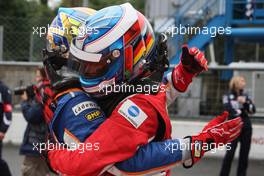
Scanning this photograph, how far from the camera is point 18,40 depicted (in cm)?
1020

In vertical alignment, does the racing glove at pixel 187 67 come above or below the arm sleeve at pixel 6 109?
above

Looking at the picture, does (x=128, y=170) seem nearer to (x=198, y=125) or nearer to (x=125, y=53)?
(x=125, y=53)

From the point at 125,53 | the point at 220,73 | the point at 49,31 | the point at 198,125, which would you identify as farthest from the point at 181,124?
the point at 125,53

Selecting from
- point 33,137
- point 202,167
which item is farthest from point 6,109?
point 202,167

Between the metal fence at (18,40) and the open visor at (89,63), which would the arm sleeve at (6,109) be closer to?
the metal fence at (18,40)

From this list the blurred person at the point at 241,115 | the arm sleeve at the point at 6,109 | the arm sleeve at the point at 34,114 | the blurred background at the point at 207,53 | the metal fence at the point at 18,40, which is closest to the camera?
the arm sleeve at the point at 34,114

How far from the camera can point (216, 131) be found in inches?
75.2

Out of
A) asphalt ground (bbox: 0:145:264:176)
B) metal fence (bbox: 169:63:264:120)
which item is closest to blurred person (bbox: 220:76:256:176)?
asphalt ground (bbox: 0:145:264:176)

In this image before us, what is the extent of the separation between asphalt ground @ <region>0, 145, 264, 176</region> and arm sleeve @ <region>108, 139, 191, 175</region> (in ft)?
16.9

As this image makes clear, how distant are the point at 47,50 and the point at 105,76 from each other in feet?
1.87

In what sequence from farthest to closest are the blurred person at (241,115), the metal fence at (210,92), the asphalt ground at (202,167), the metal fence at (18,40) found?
the metal fence at (18,40) → the metal fence at (210,92) → the asphalt ground at (202,167) → the blurred person at (241,115)

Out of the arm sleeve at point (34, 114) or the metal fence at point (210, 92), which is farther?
the metal fence at point (210, 92)

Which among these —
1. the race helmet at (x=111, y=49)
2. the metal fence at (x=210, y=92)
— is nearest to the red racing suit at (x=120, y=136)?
the race helmet at (x=111, y=49)

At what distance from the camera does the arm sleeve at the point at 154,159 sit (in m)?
1.83
